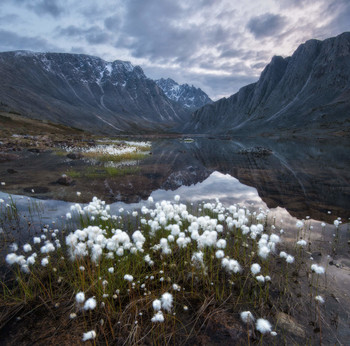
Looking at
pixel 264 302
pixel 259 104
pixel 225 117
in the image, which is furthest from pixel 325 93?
pixel 264 302

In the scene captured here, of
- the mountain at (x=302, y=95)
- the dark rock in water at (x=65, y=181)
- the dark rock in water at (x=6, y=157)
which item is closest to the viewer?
the dark rock in water at (x=65, y=181)

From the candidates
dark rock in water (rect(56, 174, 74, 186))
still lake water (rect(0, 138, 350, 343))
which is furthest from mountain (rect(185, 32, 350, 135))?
dark rock in water (rect(56, 174, 74, 186))

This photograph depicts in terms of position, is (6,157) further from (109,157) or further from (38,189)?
(38,189)

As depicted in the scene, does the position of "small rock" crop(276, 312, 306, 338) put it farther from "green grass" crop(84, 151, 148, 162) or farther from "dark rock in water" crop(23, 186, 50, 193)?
"green grass" crop(84, 151, 148, 162)

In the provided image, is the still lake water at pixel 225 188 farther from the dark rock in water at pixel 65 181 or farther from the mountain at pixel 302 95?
the mountain at pixel 302 95

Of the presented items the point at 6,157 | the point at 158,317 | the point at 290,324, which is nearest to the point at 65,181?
the point at 158,317

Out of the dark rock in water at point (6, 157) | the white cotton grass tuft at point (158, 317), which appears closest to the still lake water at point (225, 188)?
the dark rock in water at point (6, 157)

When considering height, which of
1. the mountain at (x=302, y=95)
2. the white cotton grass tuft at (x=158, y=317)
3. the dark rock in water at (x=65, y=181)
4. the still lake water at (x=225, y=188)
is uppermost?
the mountain at (x=302, y=95)

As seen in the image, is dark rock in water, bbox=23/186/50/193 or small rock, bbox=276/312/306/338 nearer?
small rock, bbox=276/312/306/338

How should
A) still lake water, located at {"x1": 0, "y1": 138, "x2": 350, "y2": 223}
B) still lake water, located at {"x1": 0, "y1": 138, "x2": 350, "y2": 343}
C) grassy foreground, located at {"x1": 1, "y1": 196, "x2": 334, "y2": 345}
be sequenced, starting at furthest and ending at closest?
still lake water, located at {"x1": 0, "y1": 138, "x2": 350, "y2": 223}
still lake water, located at {"x1": 0, "y1": 138, "x2": 350, "y2": 343}
grassy foreground, located at {"x1": 1, "y1": 196, "x2": 334, "y2": 345}
